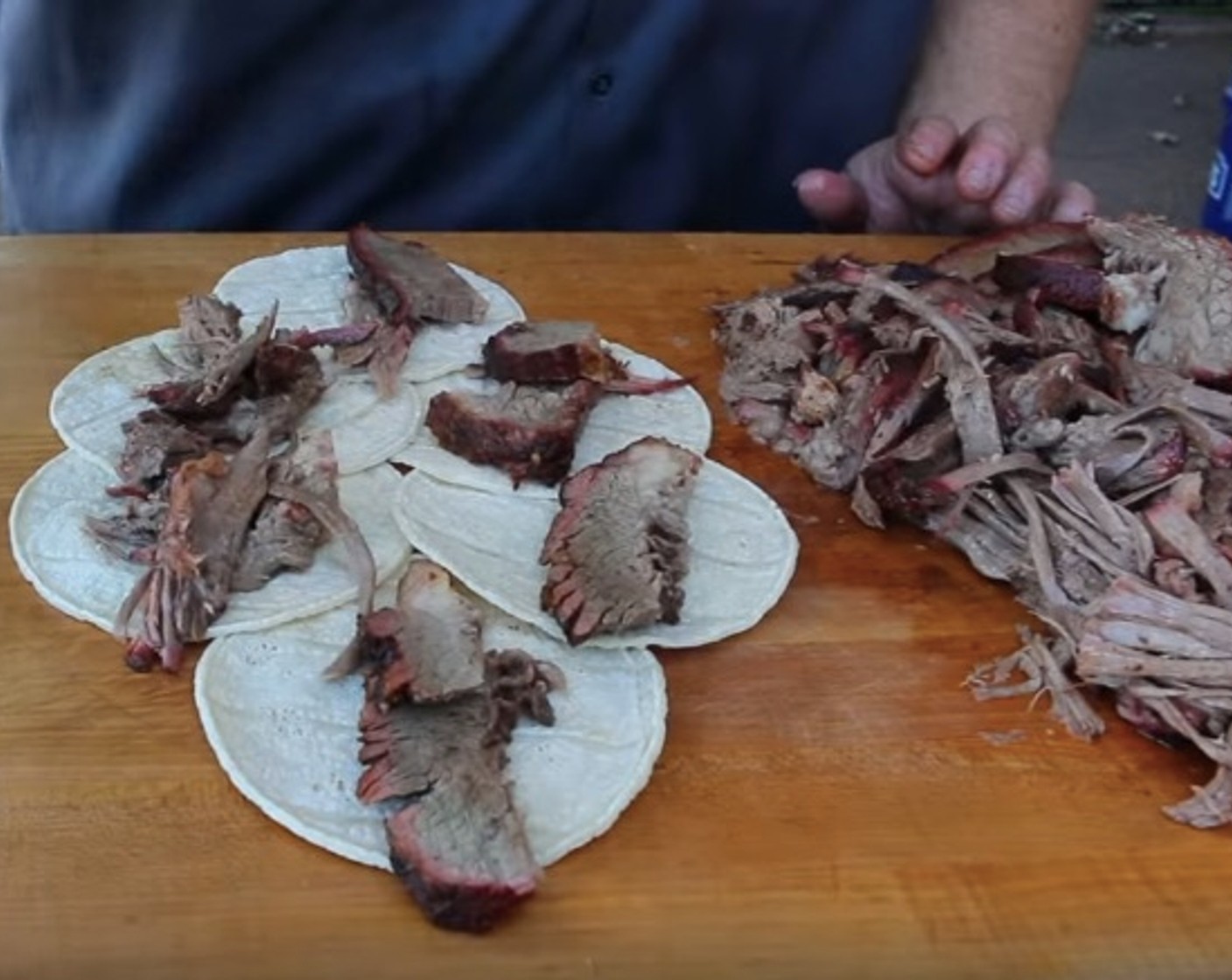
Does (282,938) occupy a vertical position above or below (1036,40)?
below

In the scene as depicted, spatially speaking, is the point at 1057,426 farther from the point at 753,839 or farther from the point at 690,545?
the point at 753,839

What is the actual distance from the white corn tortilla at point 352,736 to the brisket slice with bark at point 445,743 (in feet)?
0.09

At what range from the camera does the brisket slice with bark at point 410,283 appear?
9.35ft

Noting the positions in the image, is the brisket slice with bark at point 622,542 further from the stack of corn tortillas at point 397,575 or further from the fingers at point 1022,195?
the fingers at point 1022,195

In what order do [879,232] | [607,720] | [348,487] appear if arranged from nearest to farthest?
[607,720] → [348,487] → [879,232]

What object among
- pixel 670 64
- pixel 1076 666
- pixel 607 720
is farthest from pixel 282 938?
pixel 670 64

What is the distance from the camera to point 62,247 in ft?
10.0

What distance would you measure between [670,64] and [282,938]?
191 centimetres

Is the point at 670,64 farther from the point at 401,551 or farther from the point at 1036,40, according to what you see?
the point at 401,551

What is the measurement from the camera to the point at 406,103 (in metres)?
3.13

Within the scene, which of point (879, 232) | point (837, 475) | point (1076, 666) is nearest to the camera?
point (1076, 666)

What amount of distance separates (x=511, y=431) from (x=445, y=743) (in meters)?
0.61

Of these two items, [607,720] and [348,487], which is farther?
[348,487]

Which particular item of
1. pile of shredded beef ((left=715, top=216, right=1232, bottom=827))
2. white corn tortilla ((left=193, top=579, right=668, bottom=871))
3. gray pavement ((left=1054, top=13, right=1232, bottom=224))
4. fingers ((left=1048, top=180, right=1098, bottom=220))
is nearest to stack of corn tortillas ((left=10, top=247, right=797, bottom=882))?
white corn tortilla ((left=193, top=579, right=668, bottom=871))
